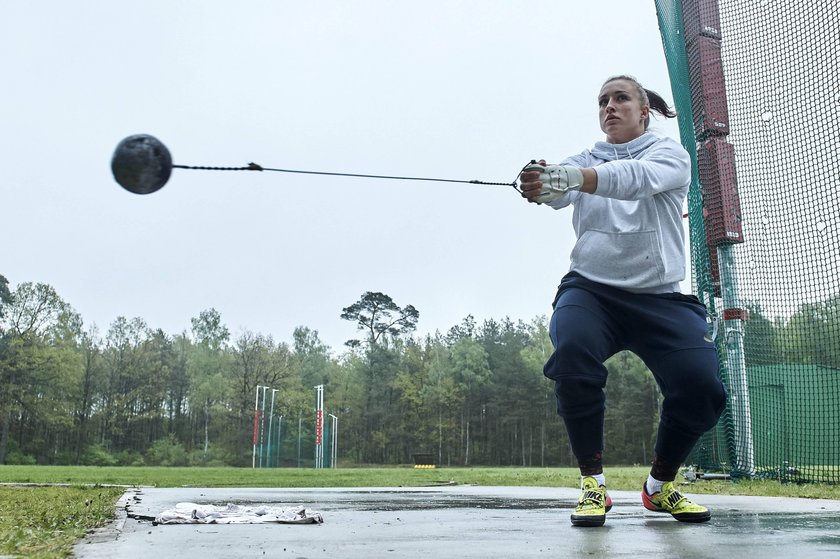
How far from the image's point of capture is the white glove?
3.12 m

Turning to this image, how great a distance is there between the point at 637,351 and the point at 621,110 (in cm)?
116

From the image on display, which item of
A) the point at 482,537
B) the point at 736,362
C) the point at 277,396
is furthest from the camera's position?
the point at 277,396

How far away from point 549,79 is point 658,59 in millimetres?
7185

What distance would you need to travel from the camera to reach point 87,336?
5575 centimetres

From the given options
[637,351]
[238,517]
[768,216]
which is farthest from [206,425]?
[637,351]

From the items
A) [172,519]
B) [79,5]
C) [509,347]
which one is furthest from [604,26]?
[509,347]

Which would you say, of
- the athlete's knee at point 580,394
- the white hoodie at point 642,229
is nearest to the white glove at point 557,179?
the white hoodie at point 642,229

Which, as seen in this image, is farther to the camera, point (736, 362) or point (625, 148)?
point (736, 362)

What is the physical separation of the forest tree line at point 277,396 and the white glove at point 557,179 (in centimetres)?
4870

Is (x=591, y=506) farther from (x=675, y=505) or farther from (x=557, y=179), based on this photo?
(x=557, y=179)

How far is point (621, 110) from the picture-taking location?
148 inches

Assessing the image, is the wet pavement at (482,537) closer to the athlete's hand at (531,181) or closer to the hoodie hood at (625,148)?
the athlete's hand at (531,181)

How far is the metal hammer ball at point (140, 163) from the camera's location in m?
2.99

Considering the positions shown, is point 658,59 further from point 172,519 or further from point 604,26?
point 604,26
